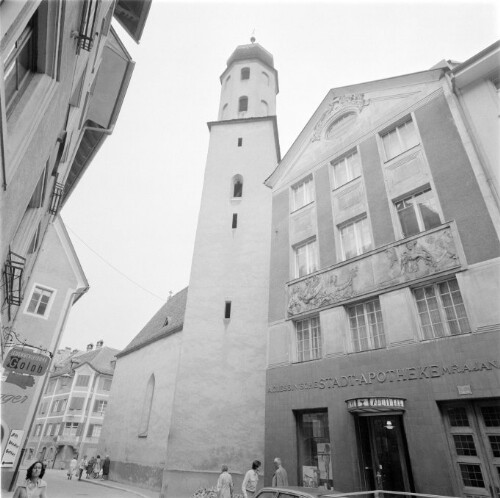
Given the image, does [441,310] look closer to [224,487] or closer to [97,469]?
[224,487]

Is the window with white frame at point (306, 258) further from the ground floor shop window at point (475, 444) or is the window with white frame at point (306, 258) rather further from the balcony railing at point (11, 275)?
the balcony railing at point (11, 275)

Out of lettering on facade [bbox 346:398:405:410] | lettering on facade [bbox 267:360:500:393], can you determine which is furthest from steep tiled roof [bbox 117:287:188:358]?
lettering on facade [bbox 346:398:405:410]

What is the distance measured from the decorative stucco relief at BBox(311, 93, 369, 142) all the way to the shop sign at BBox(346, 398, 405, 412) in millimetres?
11755

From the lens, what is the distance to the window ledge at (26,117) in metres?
3.97

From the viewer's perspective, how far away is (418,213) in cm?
1121

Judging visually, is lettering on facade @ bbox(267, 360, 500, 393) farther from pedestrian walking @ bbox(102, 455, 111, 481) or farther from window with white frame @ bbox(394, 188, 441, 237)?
pedestrian walking @ bbox(102, 455, 111, 481)

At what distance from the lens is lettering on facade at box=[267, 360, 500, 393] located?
8.31 meters

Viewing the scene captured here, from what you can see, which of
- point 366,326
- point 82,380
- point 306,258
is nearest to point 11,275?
point 366,326

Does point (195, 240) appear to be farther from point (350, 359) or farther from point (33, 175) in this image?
point (33, 175)

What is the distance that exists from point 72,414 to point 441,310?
157 feet

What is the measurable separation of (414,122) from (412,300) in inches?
267

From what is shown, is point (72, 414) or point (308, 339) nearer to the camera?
point (308, 339)

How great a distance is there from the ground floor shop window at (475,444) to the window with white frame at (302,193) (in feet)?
31.7

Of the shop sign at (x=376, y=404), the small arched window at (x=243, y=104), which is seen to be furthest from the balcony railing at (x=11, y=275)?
the small arched window at (x=243, y=104)
